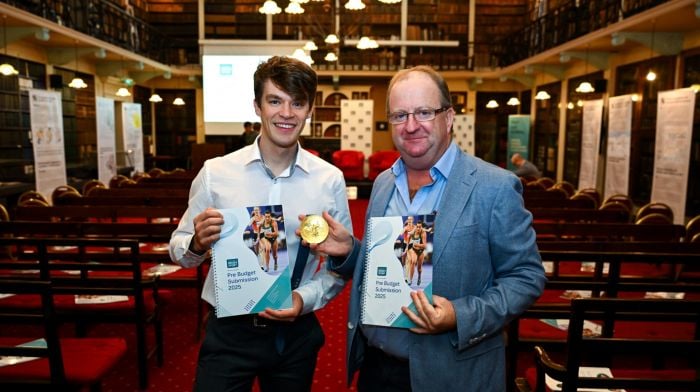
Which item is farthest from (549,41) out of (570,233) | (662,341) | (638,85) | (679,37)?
(662,341)

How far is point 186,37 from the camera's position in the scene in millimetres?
15938

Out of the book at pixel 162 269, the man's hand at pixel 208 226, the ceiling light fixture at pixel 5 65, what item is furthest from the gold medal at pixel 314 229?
the ceiling light fixture at pixel 5 65

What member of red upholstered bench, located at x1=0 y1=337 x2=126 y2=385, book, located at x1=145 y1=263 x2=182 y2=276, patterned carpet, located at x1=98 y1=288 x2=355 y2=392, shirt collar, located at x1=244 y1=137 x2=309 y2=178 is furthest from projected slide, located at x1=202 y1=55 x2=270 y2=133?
shirt collar, located at x1=244 y1=137 x2=309 y2=178

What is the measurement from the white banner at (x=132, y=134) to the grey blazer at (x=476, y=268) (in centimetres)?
1151

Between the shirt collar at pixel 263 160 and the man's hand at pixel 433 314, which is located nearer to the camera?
the man's hand at pixel 433 314

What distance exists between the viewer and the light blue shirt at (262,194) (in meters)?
1.68

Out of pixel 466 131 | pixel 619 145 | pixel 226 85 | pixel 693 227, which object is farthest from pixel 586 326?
pixel 466 131

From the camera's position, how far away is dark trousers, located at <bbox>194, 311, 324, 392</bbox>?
1.61 metres

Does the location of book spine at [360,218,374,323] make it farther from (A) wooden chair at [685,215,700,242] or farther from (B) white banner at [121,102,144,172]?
(B) white banner at [121,102,144,172]

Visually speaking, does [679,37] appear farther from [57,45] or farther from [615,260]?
[57,45]

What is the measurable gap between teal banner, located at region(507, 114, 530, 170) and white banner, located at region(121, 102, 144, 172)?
9441 millimetres

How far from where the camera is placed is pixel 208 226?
4.88 ft

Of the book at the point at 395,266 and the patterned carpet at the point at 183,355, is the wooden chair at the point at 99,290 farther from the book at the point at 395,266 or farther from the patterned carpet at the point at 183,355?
the book at the point at 395,266

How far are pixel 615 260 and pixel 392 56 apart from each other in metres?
13.3
